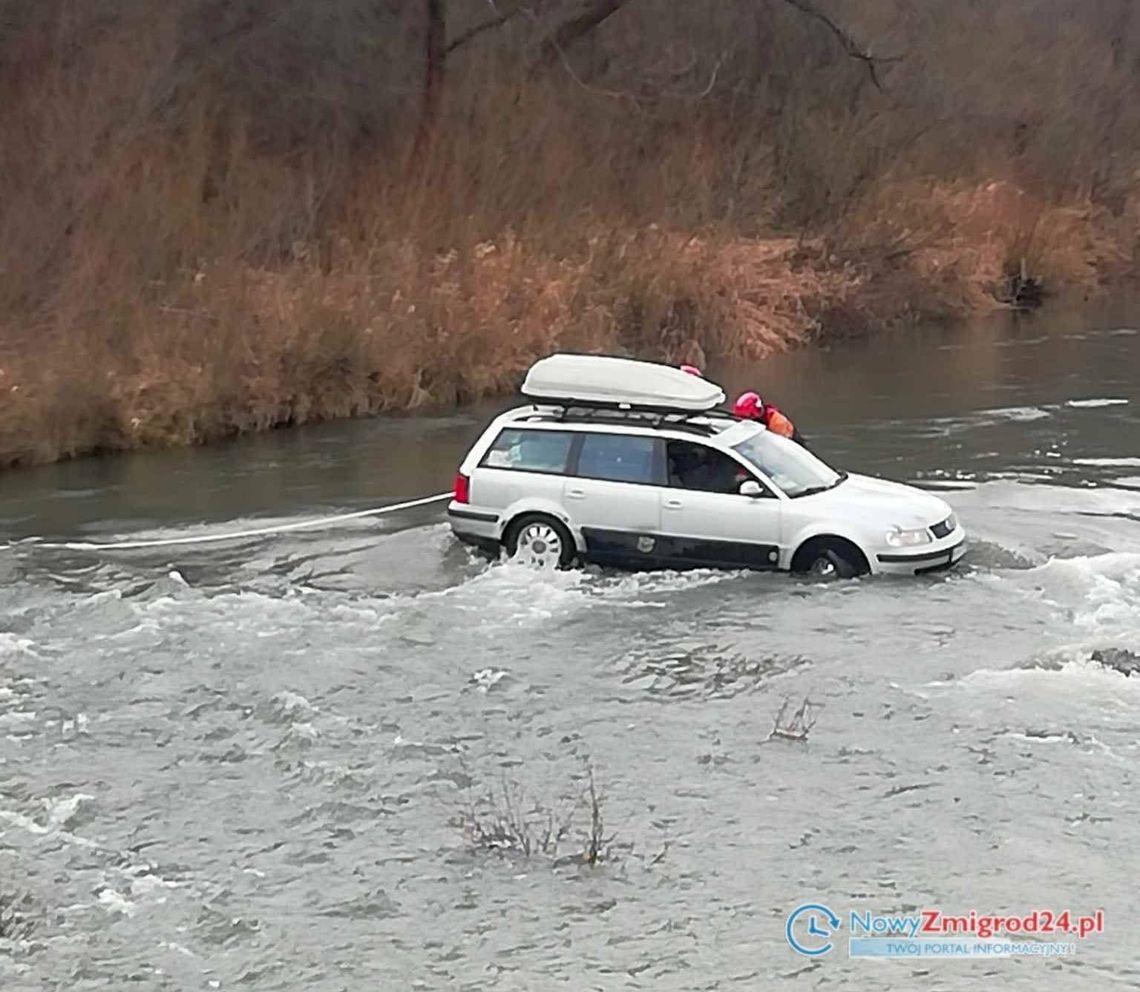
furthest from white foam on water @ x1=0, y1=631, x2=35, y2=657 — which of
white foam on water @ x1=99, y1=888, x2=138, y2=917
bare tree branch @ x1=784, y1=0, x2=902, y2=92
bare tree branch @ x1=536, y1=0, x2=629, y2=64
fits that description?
bare tree branch @ x1=784, y1=0, x2=902, y2=92

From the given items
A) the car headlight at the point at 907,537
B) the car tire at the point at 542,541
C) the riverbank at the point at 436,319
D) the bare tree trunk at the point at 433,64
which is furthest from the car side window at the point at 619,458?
the bare tree trunk at the point at 433,64

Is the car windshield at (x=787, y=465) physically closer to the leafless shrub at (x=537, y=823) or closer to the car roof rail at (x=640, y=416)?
the car roof rail at (x=640, y=416)

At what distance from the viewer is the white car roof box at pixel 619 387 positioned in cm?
1683

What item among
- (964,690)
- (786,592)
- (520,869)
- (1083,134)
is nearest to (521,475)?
(786,592)

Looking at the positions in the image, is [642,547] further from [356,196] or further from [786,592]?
[356,196]

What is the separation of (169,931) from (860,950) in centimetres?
360

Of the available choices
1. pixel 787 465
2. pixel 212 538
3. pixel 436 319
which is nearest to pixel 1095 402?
pixel 436 319

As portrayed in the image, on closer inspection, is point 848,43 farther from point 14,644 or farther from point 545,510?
point 14,644

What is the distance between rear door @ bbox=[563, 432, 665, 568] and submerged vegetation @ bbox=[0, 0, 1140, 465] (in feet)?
32.6

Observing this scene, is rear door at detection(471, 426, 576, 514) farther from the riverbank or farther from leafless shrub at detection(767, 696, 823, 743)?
the riverbank

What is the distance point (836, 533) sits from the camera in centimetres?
1602

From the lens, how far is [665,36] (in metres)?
45.3

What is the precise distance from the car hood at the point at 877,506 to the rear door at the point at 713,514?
404 millimetres

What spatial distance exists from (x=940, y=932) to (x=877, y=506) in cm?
684
